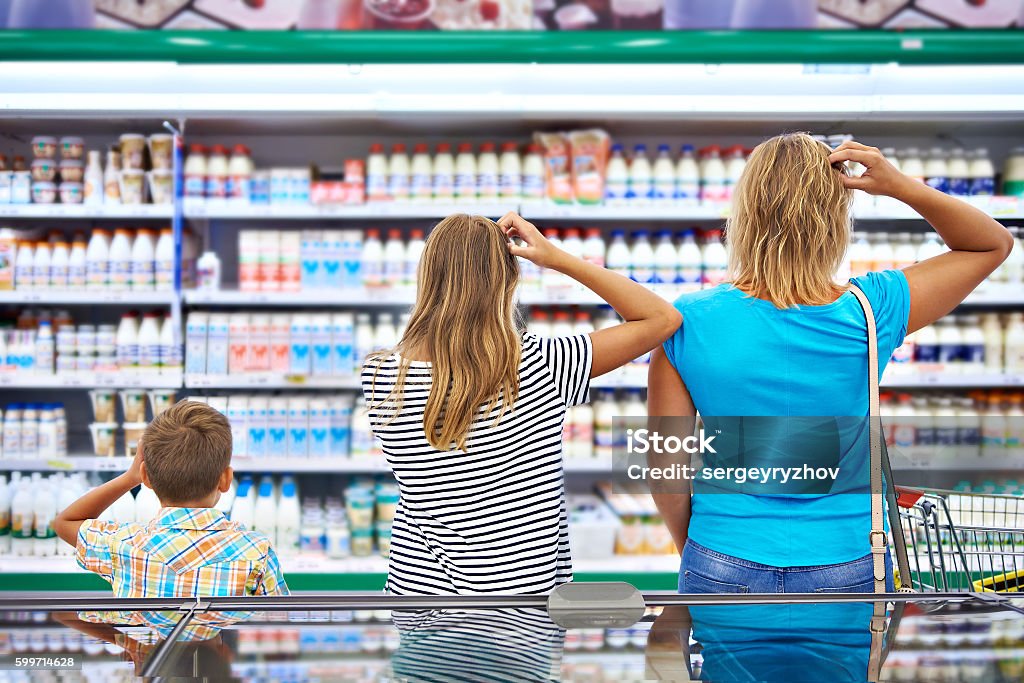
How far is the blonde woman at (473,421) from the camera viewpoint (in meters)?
1.47

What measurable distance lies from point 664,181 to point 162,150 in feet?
6.91

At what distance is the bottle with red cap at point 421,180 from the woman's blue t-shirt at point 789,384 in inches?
87.8

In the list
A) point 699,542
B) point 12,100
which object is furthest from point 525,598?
point 12,100

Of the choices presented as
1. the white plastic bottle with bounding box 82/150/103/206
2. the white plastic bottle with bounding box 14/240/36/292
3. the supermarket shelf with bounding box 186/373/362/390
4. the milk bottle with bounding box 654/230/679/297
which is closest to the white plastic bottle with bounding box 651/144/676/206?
the milk bottle with bounding box 654/230/679/297

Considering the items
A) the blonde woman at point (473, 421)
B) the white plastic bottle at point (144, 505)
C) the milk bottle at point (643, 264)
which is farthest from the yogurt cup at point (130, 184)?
the blonde woman at point (473, 421)

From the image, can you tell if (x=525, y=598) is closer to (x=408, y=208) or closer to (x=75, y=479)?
(x=408, y=208)

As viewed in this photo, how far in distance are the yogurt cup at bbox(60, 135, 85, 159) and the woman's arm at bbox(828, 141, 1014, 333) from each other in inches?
126

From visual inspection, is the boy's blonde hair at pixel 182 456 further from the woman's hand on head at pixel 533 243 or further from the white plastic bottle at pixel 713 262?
the white plastic bottle at pixel 713 262

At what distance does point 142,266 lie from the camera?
3.58 meters

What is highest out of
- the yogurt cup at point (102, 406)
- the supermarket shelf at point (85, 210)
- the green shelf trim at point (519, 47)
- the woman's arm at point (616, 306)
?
the green shelf trim at point (519, 47)

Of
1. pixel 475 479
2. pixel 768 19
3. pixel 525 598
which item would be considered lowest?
pixel 525 598

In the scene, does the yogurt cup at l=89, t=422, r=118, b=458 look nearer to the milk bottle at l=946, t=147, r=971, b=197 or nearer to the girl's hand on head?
the girl's hand on head

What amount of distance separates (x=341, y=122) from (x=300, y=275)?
0.67 metres

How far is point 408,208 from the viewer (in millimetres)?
3557
